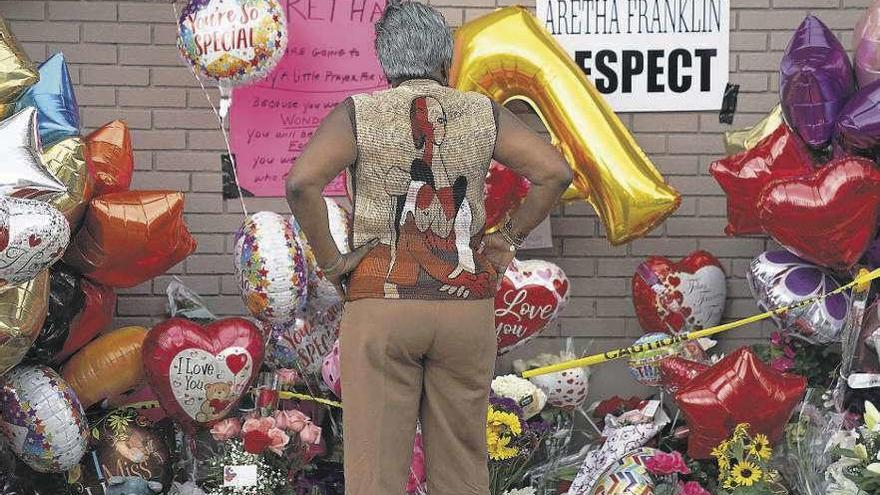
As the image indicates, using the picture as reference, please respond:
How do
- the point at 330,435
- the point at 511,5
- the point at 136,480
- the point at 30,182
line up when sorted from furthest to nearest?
the point at 511,5, the point at 330,435, the point at 136,480, the point at 30,182

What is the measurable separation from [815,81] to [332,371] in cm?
198

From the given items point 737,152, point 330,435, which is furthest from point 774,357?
point 330,435

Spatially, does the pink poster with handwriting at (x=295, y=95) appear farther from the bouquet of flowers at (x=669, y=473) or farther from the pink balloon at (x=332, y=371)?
the bouquet of flowers at (x=669, y=473)

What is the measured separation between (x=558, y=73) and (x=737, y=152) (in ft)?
2.62

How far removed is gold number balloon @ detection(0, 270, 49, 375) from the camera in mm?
4359

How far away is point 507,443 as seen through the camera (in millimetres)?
4820

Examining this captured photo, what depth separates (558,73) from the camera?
523 centimetres

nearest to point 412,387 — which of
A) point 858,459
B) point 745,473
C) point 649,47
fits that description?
point 745,473

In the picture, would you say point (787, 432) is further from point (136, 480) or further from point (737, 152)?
point (136, 480)

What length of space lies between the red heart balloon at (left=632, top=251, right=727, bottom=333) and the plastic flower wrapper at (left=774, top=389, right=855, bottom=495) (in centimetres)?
59

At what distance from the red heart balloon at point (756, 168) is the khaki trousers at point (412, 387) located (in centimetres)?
182

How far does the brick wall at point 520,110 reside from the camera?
5621mm

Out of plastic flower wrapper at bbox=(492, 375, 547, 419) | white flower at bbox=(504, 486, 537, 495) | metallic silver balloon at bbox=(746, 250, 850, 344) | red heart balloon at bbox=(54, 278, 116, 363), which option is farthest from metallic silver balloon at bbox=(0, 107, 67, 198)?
metallic silver balloon at bbox=(746, 250, 850, 344)

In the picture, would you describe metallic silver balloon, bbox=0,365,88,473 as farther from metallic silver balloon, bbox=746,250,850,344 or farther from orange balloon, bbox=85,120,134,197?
A: metallic silver balloon, bbox=746,250,850,344
